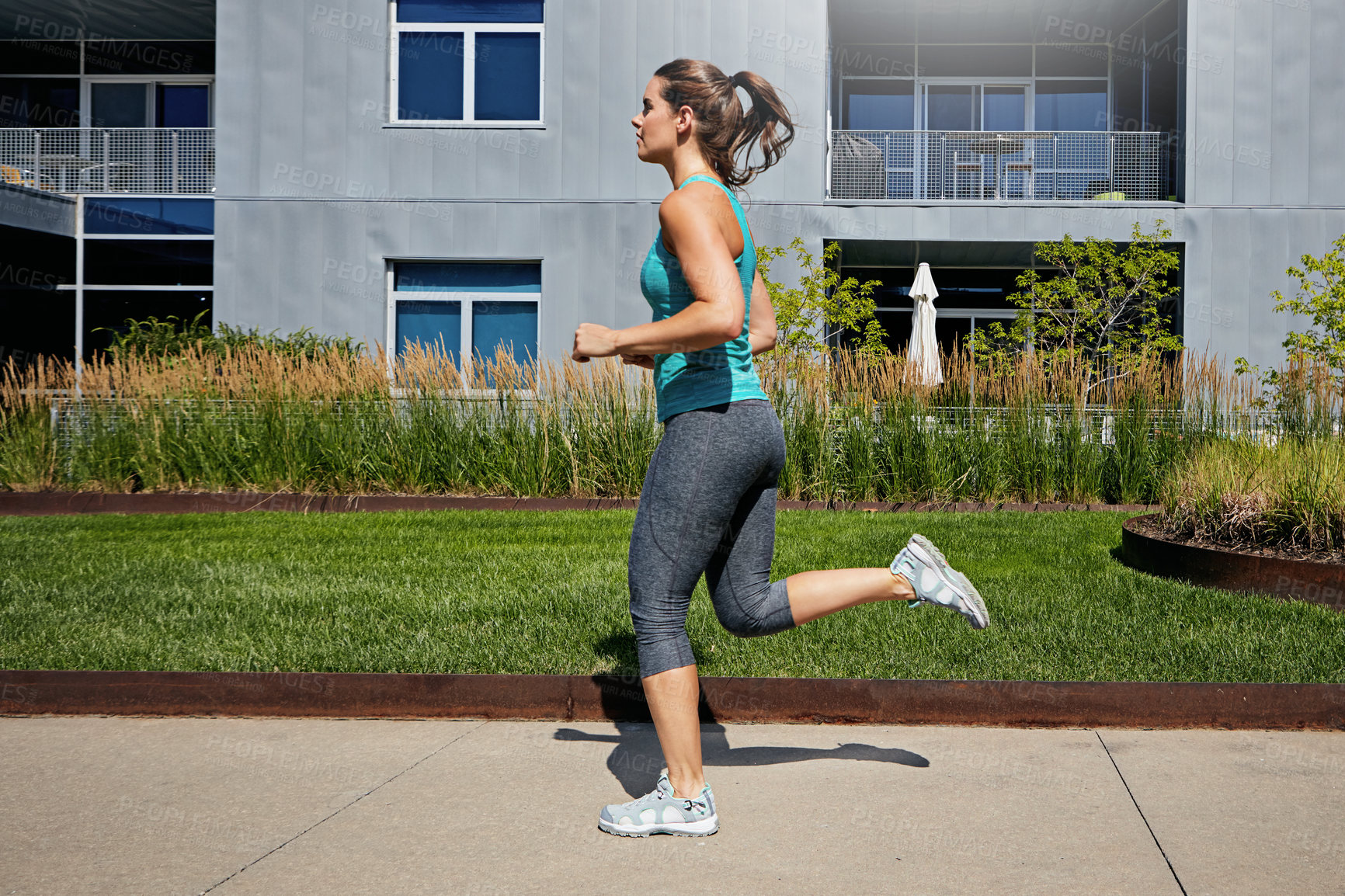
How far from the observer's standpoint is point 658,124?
9.68 feet

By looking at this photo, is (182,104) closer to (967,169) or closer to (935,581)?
(967,169)

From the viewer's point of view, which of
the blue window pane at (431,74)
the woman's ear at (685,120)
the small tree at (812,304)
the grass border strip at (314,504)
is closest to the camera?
the woman's ear at (685,120)

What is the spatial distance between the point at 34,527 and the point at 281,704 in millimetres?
5539

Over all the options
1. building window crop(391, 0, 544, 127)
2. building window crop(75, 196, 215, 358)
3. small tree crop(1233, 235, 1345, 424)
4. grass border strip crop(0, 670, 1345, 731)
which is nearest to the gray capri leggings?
grass border strip crop(0, 670, 1345, 731)

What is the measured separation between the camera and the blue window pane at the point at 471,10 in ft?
52.1

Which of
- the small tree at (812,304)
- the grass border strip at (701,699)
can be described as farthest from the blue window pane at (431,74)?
the grass border strip at (701,699)

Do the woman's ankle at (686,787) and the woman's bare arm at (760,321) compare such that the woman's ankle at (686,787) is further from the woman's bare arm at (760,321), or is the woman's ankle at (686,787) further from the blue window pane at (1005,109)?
the blue window pane at (1005,109)

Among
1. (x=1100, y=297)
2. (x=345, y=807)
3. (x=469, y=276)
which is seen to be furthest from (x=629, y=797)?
(x=1100, y=297)

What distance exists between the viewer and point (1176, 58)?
1758 cm

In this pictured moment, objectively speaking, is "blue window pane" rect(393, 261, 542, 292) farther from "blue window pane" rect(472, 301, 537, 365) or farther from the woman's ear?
the woman's ear

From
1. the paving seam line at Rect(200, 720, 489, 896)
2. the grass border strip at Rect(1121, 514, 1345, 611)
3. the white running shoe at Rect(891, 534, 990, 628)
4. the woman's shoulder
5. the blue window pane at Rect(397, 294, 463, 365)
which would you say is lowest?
the paving seam line at Rect(200, 720, 489, 896)

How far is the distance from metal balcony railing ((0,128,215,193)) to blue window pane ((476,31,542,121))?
5.78m

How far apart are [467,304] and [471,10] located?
13.8ft

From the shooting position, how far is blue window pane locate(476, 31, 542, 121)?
15953mm
